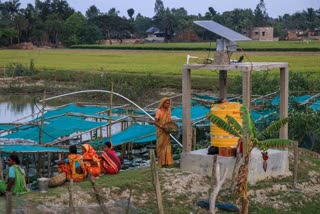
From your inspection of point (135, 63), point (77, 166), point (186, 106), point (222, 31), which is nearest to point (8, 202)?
point (77, 166)

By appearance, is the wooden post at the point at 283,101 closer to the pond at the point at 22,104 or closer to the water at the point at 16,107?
the water at the point at 16,107

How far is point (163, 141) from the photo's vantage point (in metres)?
10.5

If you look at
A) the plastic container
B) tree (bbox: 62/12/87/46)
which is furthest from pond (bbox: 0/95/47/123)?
tree (bbox: 62/12/87/46)

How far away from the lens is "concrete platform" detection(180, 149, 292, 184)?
381 inches

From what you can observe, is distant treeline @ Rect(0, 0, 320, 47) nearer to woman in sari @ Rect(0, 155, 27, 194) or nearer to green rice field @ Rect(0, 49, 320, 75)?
green rice field @ Rect(0, 49, 320, 75)

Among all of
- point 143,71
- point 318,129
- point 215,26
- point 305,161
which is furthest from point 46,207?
point 143,71

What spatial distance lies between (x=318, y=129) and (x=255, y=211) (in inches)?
213

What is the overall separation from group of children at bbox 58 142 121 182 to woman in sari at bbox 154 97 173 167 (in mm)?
789

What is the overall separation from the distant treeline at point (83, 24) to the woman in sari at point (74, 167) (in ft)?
145

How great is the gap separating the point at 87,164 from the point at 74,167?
0.76ft

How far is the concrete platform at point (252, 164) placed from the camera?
31.8 ft

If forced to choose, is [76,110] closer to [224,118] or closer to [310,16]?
[224,118]

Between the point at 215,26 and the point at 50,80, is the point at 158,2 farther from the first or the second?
the point at 215,26

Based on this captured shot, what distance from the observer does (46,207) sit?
713 centimetres
